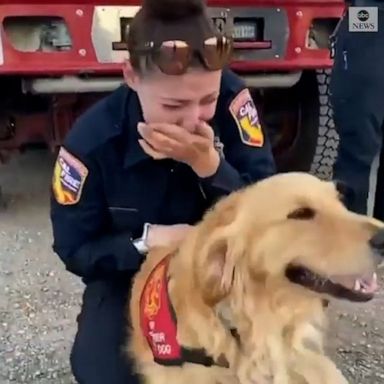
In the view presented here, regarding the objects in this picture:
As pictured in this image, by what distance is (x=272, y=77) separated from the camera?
184 inches

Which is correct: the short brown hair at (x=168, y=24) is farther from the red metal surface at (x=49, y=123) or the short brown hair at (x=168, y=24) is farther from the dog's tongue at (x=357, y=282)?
the red metal surface at (x=49, y=123)

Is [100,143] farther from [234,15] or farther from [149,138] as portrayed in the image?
[234,15]

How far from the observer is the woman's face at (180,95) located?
7.89 feet

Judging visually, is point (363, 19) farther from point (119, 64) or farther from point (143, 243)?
point (143, 243)

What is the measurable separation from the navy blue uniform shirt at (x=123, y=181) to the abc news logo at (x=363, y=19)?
36.8 inches

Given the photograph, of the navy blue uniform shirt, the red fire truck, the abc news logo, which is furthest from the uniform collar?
the red fire truck

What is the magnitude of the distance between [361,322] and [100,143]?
4.83 feet

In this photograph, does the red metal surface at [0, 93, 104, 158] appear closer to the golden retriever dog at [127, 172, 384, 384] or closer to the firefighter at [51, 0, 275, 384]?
the firefighter at [51, 0, 275, 384]

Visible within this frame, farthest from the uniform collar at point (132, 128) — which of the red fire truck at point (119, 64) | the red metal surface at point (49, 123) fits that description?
the red metal surface at point (49, 123)

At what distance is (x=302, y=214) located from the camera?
2246 mm

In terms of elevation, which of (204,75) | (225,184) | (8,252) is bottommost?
(8,252)

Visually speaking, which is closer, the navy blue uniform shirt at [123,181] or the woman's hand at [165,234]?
the woman's hand at [165,234]

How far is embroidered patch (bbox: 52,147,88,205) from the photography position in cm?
267

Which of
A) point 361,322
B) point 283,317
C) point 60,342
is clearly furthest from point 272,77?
point 283,317
